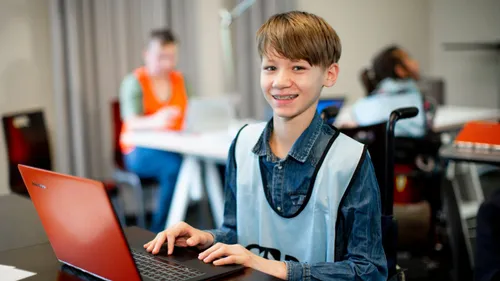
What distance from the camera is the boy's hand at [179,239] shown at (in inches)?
52.2

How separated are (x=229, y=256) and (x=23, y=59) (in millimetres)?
2973

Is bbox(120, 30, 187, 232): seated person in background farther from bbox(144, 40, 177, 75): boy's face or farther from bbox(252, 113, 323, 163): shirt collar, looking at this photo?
bbox(252, 113, 323, 163): shirt collar

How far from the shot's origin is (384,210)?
1604mm

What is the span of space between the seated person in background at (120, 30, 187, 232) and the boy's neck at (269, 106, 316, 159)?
2.24 metres

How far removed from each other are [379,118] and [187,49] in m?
1.59

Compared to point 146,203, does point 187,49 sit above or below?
above

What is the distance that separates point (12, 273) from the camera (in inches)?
49.7

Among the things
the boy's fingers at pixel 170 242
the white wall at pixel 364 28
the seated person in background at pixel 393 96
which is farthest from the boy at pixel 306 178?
the white wall at pixel 364 28

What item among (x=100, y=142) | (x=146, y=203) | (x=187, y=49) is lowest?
(x=146, y=203)

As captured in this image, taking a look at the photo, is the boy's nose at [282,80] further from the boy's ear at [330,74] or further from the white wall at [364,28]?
the white wall at [364,28]

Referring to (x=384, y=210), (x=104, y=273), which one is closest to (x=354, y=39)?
(x=384, y=210)

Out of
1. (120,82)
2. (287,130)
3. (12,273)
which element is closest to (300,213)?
(287,130)

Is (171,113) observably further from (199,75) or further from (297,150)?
(297,150)

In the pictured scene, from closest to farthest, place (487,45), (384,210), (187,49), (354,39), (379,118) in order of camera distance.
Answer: (384,210), (379,118), (187,49), (354,39), (487,45)
